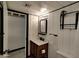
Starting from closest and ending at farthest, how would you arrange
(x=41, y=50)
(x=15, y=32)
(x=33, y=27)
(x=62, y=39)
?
(x=62, y=39)
(x=41, y=50)
(x=33, y=27)
(x=15, y=32)

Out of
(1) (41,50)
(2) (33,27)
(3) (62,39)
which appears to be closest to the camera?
(3) (62,39)

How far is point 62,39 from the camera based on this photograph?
2123mm

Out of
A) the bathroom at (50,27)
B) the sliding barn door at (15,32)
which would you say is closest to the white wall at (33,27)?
the bathroom at (50,27)

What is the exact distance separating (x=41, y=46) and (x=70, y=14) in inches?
54.6

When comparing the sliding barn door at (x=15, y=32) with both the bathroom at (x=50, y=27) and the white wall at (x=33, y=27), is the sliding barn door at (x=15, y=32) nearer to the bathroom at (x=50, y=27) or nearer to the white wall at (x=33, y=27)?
the bathroom at (x=50, y=27)

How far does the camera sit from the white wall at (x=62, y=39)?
173cm

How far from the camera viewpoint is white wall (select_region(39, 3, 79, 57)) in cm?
173

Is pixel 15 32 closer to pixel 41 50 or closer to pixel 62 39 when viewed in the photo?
pixel 41 50

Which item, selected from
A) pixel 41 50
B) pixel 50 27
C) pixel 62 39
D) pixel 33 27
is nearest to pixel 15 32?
pixel 33 27

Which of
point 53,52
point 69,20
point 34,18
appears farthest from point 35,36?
point 69,20

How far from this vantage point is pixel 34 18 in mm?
3295

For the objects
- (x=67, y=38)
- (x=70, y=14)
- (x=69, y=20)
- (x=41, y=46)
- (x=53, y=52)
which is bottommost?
(x=53, y=52)

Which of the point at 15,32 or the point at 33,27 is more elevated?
the point at 33,27

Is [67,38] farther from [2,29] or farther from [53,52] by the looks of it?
[2,29]
